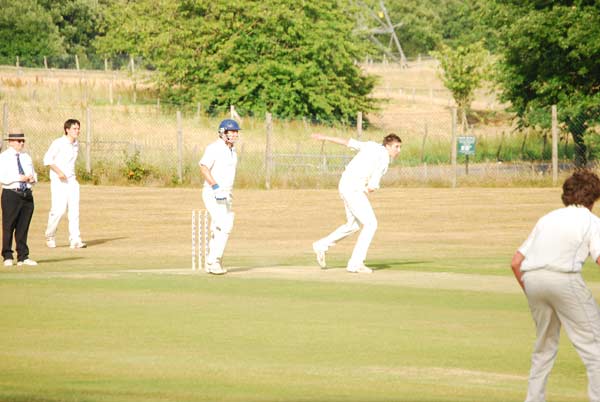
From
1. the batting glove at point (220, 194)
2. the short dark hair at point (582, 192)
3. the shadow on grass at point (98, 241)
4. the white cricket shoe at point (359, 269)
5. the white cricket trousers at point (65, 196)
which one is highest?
the short dark hair at point (582, 192)

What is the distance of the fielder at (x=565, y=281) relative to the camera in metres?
8.10

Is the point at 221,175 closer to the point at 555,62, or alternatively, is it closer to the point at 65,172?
the point at 65,172

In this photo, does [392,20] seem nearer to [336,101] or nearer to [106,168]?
[336,101]

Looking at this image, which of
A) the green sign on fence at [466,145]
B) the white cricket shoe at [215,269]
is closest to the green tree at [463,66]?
the green sign on fence at [466,145]

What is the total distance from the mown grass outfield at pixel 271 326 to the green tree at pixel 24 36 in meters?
63.7

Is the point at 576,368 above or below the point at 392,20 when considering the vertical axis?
below

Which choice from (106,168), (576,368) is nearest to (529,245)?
(576,368)

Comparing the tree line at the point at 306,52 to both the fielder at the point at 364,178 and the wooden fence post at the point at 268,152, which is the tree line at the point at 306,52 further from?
the fielder at the point at 364,178

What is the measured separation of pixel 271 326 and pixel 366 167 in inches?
216

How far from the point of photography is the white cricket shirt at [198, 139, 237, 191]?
55.9 ft

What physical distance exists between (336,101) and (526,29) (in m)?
20.6

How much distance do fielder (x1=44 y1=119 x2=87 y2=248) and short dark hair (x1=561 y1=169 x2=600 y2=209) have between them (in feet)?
47.7

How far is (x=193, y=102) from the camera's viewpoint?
58.4 m

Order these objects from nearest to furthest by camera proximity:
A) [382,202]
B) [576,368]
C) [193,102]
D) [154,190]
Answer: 1. [576,368]
2. [382,202]
3. [154,190]
4. [193,102]
